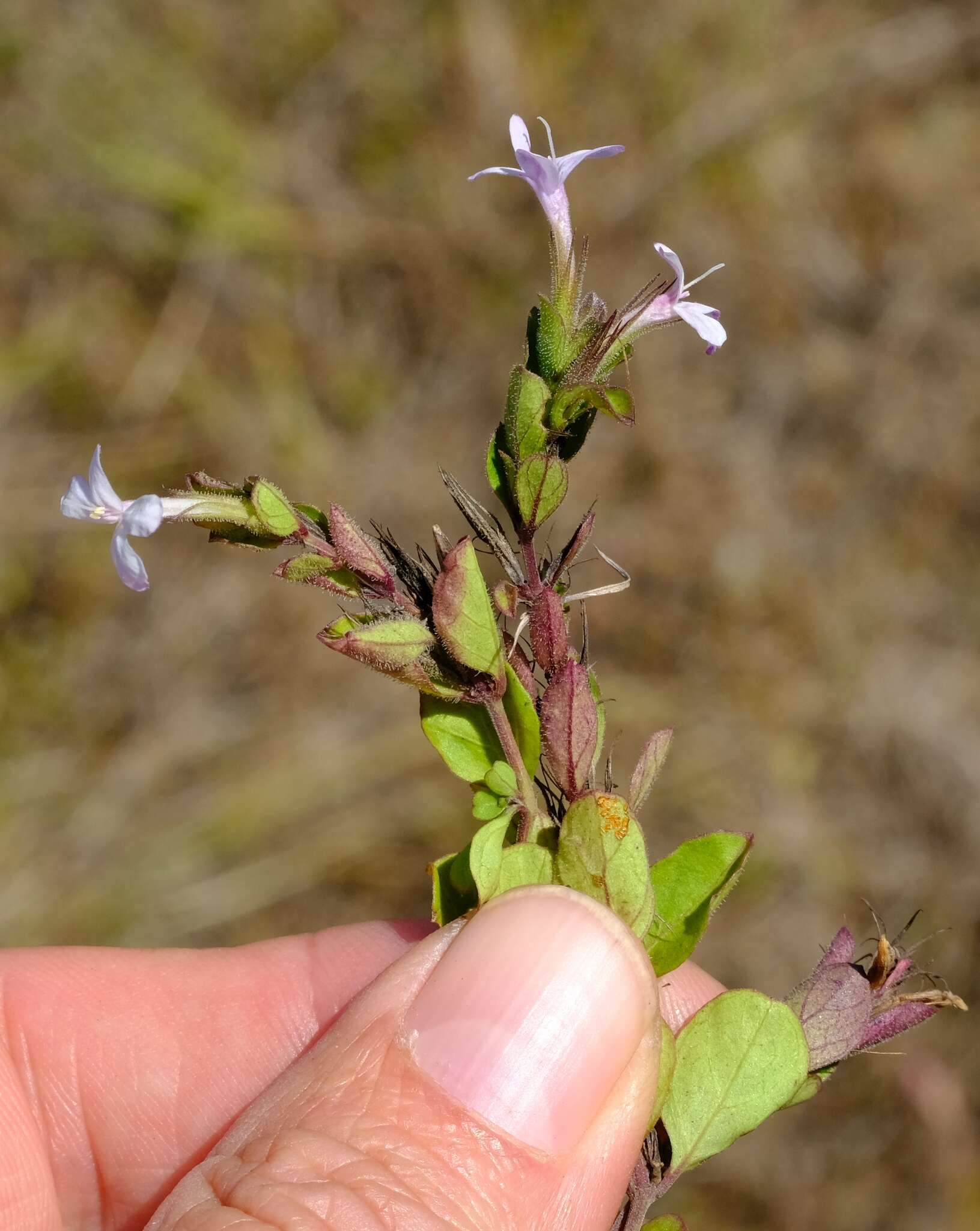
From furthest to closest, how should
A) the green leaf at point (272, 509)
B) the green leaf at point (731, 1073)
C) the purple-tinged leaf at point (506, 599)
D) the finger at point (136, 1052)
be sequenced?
the finger at point (136, 1052)
the green leaf at point (731, 1073)
the purple-tinged leaf at point (506, 599)
the green leaf at point (272, 509)

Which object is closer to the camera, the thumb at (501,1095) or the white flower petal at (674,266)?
the white flower petal at (674,266)

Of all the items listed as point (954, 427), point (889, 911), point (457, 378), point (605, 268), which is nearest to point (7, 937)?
point (457, 378)

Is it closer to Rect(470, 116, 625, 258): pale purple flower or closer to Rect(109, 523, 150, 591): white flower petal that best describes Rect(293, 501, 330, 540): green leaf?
Rect(109, 523, 150, 591): white flower petal

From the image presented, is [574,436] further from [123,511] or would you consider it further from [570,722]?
[123,511]

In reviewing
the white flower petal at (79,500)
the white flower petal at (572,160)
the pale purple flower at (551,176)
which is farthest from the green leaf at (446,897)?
the white flower petal at (572,160)

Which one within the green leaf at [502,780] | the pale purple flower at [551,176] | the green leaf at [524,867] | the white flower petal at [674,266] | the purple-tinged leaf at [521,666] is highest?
the pale purple flower at [551,176]

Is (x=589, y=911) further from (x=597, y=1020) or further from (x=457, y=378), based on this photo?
(x=457, y=378)

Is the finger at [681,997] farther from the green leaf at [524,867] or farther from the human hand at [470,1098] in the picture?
the green leaf at [524,867]
